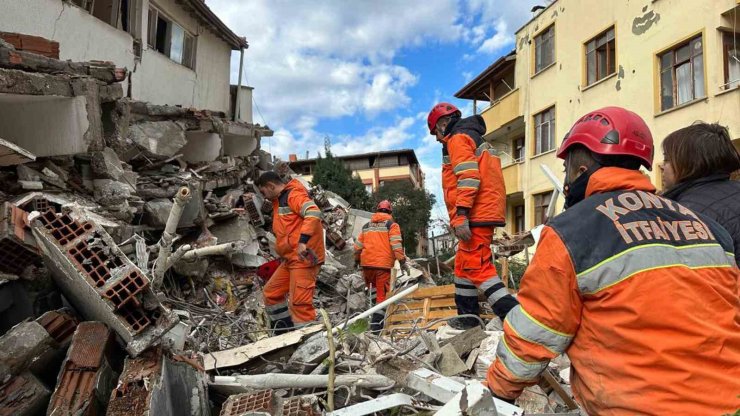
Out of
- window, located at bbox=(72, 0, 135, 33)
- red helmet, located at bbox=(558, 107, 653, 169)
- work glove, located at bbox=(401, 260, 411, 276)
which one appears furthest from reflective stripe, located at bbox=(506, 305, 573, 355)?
window, located at bbox=(72, 0, 135, 33)

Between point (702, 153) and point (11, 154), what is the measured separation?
4.63 meters

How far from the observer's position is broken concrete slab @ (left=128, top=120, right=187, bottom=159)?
704 cm

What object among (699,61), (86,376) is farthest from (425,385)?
(699,61)

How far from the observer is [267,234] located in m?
8.65

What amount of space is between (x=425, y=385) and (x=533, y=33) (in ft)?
58.4

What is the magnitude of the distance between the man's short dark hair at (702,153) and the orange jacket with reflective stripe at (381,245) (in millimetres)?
4806

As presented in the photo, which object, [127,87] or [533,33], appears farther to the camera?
[533,33]

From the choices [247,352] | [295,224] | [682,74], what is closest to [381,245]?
[295,224]

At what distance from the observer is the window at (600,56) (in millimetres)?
13965

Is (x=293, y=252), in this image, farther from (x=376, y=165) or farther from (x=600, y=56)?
(x=376, y=165)

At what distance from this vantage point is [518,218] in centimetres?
2011

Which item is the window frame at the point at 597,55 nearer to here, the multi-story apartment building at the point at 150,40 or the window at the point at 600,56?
the window at the point at 600,56

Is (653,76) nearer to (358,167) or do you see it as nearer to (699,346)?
(699,346)

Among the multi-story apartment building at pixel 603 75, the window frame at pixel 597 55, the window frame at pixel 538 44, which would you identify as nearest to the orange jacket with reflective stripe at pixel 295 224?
the multi-story apartment building at pixel 603 75
